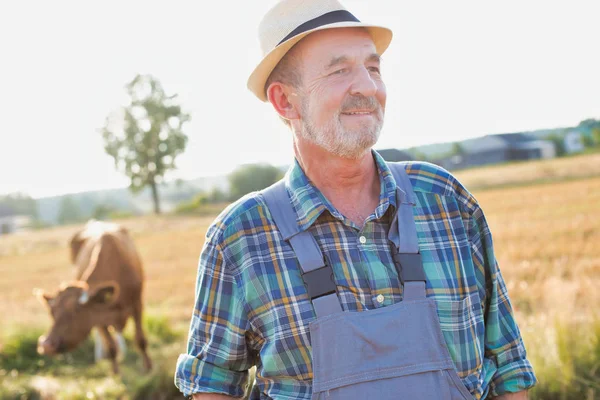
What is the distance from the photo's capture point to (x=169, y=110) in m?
54.6

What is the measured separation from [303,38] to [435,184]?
0.76 metres

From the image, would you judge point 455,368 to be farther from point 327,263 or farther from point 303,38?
point 303,38

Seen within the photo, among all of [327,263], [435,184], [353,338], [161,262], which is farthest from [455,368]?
[161,262]

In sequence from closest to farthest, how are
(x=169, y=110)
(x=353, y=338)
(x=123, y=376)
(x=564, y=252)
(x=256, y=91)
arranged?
1. (x=353, y=338)
2. (x=256, y=91)
3. (x=123, y=376)
4. (x=564, y=252)
5. (x=169, y=110)

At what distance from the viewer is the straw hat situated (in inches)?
88.1

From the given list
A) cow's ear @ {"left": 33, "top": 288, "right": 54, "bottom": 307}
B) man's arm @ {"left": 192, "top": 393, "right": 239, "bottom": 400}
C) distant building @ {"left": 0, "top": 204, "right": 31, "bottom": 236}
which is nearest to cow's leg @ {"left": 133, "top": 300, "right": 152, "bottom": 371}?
cow's ear @ {"left": 33, "top": 288, "right": 54, "bottom": 307}

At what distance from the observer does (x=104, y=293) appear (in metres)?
6.93

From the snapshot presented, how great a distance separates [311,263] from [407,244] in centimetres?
35

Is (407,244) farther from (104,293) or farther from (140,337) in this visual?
(140,337)

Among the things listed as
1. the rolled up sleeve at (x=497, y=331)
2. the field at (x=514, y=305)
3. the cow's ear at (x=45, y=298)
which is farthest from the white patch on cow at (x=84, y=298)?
the rolled up sleeve at (x=497, y=331)

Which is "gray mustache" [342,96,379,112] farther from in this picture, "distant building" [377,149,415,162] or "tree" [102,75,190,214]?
"tree" [102,75,190,214]

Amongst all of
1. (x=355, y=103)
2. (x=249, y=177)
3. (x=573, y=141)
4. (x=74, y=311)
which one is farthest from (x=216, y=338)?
(x=573, y=141)

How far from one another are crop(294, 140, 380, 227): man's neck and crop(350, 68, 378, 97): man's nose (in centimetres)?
23

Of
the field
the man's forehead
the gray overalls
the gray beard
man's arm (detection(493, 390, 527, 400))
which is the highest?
the man's forehead
